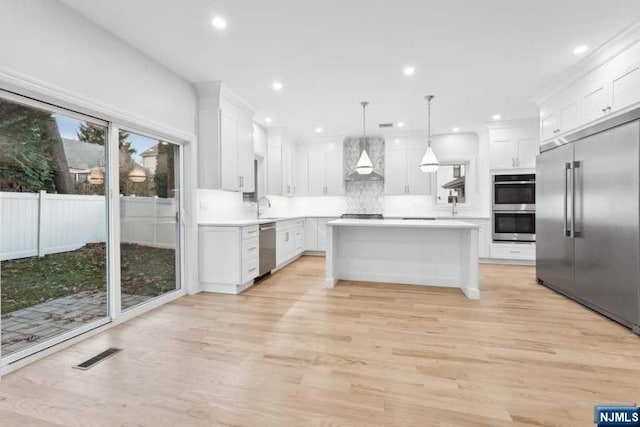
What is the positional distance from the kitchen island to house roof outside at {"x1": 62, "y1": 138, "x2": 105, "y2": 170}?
2674mm

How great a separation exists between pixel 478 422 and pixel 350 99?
4.00 metres

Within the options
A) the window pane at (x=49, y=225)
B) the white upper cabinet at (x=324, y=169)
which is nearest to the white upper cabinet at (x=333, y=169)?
the white upper cabinet at (x=324, y=169)

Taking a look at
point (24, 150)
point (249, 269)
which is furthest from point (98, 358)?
point (249, 269)

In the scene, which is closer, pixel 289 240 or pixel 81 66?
pixel 81 66

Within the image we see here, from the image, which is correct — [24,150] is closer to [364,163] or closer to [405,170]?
[364,163]

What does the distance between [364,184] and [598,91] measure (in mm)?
4215

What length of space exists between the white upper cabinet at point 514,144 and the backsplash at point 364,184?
2.16m

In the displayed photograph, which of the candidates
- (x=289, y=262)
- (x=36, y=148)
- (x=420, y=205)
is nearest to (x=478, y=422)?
(x=36, y=148)

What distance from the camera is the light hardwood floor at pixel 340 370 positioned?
164 centimetres

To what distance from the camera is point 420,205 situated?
6.68 m

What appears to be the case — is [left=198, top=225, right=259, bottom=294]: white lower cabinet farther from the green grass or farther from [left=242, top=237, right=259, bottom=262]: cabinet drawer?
the green grass

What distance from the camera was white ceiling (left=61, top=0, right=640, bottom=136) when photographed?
94.0 inches

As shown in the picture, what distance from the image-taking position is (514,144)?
551cm

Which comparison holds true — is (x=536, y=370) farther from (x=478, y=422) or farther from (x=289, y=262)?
(x=289, y=262)
